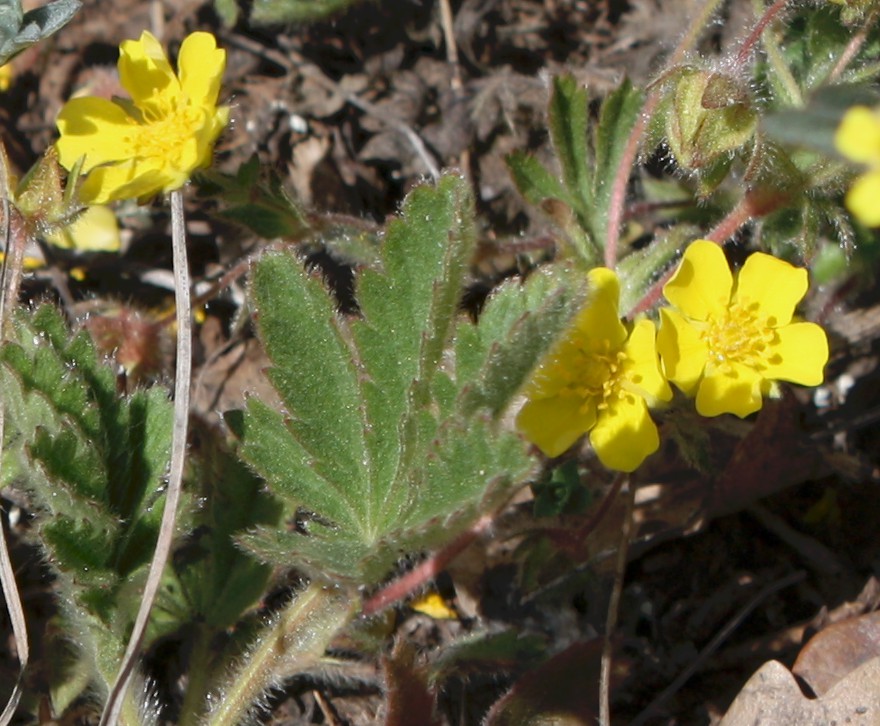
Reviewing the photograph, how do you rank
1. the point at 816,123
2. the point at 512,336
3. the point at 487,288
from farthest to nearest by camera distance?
the point at 487,288
the point at 512,336
the point at 816,123

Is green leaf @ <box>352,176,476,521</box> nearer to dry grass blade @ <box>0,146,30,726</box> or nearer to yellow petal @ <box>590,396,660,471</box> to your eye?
yellow petal @ <box>590,396,660,471</box>

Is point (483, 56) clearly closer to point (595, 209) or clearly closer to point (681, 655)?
point (595, 209)

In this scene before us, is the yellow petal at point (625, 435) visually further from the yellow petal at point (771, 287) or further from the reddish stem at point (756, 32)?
the reddish stem at point (756, 32)

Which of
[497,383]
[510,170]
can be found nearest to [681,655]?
[497,383]

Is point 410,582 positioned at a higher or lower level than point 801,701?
higher

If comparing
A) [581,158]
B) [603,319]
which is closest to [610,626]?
[603,319]

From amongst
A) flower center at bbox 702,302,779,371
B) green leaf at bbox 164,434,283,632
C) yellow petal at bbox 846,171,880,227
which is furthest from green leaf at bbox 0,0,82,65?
yellow petal at bbox 846,171,880,227

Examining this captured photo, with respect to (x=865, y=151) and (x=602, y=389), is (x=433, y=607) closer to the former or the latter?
(x=602, y=389)
